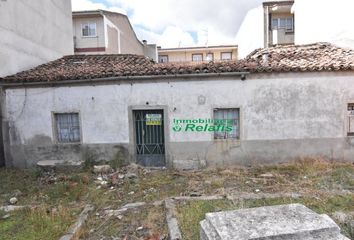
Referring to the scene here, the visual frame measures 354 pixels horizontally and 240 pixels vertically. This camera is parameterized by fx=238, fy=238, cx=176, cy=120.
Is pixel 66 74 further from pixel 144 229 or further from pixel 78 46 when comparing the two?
pixel 78 46

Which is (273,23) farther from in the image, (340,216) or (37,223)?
(37,223)

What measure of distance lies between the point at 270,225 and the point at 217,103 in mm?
6357

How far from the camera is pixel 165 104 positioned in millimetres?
8531

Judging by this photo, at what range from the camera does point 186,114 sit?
28.0ft

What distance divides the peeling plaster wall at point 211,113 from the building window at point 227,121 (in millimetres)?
213

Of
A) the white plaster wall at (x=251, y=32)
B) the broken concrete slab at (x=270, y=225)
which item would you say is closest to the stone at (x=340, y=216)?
the broken concrete slab at (x=270, y=225)

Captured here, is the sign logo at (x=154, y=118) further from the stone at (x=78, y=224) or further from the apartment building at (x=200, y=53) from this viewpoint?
the apartment building at (x=200, y=53)

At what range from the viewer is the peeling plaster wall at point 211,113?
8.34 metres

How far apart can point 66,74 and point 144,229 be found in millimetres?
6382

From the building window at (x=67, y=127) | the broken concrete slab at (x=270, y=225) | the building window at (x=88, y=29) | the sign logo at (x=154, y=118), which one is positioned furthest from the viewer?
the building window at (x=88, y=29)

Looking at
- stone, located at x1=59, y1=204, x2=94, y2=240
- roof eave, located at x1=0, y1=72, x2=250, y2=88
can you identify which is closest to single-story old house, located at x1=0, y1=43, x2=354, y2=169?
roof eave, located at x1=0, y1=72, x2=250, y2=88

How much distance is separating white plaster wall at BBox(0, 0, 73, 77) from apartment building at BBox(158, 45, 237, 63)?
639 inches

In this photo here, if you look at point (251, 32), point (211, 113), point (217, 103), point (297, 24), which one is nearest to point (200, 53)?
point (251, 32)

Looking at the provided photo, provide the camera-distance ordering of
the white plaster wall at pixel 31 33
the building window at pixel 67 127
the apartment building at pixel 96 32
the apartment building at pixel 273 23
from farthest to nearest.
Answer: the apartment building at pixel 96 32, the apartment building at pixel 273 23, the white plaster wall at pixel 31 33, the building window at pixel 67 127
